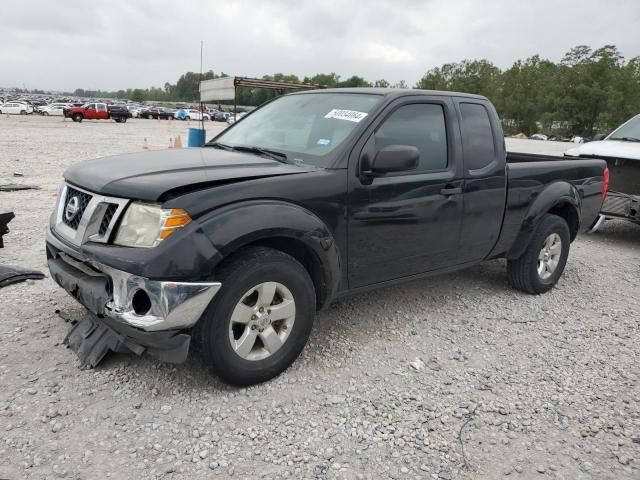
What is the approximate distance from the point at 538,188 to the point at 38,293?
453 cm

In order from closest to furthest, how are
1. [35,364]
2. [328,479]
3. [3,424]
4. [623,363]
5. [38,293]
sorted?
1. [328,479]
2. [3,424]
3. [35,364]
4. [623,363]
5. [38,293]

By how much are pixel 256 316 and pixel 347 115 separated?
1.59m

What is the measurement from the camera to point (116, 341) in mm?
3094

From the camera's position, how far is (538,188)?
4789mm

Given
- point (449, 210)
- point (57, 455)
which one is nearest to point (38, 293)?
point (57, 455)

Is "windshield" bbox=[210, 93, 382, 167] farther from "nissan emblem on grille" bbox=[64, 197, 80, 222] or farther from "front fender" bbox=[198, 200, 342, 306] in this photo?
"nissan emblem on grille" bbox=[64, 197, 80, 222]

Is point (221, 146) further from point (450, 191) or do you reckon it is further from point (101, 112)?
point (101, 112)

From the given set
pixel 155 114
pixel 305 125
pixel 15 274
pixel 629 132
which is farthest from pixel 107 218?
pixel 155 114

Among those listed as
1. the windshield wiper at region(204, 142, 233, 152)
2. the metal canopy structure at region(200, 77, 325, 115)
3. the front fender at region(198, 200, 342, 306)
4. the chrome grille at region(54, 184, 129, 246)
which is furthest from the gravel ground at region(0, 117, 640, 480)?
the metal canopy structure at region(200, 77, 325, 115)

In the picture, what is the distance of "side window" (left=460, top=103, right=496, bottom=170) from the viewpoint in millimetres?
4180

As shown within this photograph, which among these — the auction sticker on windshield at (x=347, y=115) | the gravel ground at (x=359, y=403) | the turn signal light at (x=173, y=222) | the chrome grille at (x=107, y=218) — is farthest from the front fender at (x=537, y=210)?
the chrome grille at (x=107, y=218)

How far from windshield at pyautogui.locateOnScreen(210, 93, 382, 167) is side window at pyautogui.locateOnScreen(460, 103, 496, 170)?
0.92 metres

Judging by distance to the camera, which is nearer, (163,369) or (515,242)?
(163,369)

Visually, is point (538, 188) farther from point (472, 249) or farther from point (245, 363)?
Result: point (245, 363)
